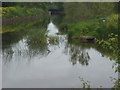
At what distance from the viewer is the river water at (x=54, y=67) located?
38.6 ft

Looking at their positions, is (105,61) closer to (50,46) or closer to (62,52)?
(62,52)

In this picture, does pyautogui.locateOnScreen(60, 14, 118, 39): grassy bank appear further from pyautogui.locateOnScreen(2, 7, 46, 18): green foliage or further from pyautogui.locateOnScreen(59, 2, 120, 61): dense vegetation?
pyautogui.locateOnScreen(2, 7, 46, 18): green foliage

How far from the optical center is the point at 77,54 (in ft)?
58.2

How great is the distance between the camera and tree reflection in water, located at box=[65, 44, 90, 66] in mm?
15891

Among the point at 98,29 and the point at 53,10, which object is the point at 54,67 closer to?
the point at 98,29

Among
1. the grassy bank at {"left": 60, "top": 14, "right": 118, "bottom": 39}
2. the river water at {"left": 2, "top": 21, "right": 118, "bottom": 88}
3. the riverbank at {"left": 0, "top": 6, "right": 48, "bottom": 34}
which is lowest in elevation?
the river water at {"left": 2, "top": 21, "right": 118, "bottom": 88}

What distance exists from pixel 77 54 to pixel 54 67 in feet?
12.4

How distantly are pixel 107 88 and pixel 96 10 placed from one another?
67.6 ft

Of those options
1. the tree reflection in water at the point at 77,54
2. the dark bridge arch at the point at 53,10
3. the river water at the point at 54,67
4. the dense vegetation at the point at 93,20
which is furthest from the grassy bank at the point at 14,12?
the dark bridge arch at the point at 53,10

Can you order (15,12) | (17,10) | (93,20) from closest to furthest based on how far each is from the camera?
1. (93,20)
2. (15,12)
3. (17,10)

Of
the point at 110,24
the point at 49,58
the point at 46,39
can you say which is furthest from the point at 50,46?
the point at 110,24

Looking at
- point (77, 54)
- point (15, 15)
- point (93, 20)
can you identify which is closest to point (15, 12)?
point (15, 15)

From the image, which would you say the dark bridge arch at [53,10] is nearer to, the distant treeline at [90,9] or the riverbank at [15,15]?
the riverbank at [15,15]

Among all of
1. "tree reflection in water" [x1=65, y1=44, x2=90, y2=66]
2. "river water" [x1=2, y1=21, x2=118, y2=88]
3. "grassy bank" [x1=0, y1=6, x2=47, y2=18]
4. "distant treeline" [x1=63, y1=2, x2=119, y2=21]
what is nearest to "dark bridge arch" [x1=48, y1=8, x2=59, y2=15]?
"grassy bank" [x1=0, y1=6, x2=47, y2=18]
